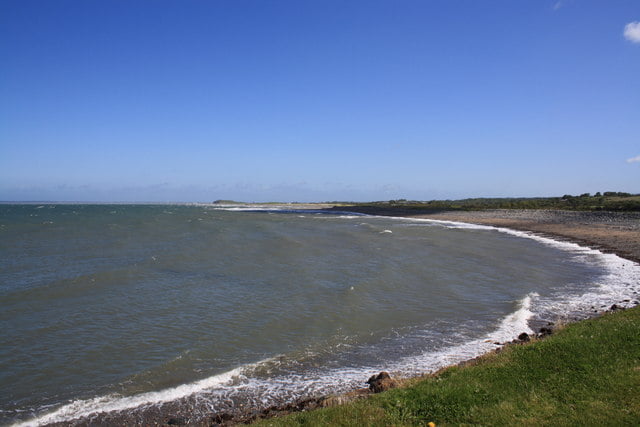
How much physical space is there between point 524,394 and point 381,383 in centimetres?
286

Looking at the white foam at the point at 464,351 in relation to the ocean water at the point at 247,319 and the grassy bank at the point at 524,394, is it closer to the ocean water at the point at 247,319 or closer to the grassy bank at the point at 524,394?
the ocean water at the point at 247,319

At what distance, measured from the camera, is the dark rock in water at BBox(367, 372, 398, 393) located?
8.39 meters

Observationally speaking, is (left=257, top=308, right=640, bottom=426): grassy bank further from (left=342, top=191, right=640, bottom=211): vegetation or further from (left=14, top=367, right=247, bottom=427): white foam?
(left=342, top=191, right=640, bottom=211): vegetation

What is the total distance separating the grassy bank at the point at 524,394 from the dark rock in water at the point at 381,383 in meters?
0.56

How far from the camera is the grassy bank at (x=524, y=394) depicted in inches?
244

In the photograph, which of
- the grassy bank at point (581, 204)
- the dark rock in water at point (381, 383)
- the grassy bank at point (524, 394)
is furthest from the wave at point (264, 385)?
the grassy bank at point (581, 204)

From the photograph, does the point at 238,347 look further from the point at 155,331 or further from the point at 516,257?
the point at 516,257

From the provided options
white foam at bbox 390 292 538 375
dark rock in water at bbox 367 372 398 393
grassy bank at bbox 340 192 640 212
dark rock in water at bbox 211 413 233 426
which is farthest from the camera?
grassy bank at bbox 340 192 640 212

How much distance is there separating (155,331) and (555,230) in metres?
52.2

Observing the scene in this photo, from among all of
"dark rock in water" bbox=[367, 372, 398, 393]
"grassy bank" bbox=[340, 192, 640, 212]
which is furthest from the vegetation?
"dark rock in water" bbox=[367, 372, 398, 393]

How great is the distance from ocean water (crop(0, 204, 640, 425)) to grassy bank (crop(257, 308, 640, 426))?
2367mm

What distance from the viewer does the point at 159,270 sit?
24.2 m

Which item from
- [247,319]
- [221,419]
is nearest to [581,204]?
[247,319]

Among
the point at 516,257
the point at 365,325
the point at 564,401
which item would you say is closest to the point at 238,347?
the point at 365,325
